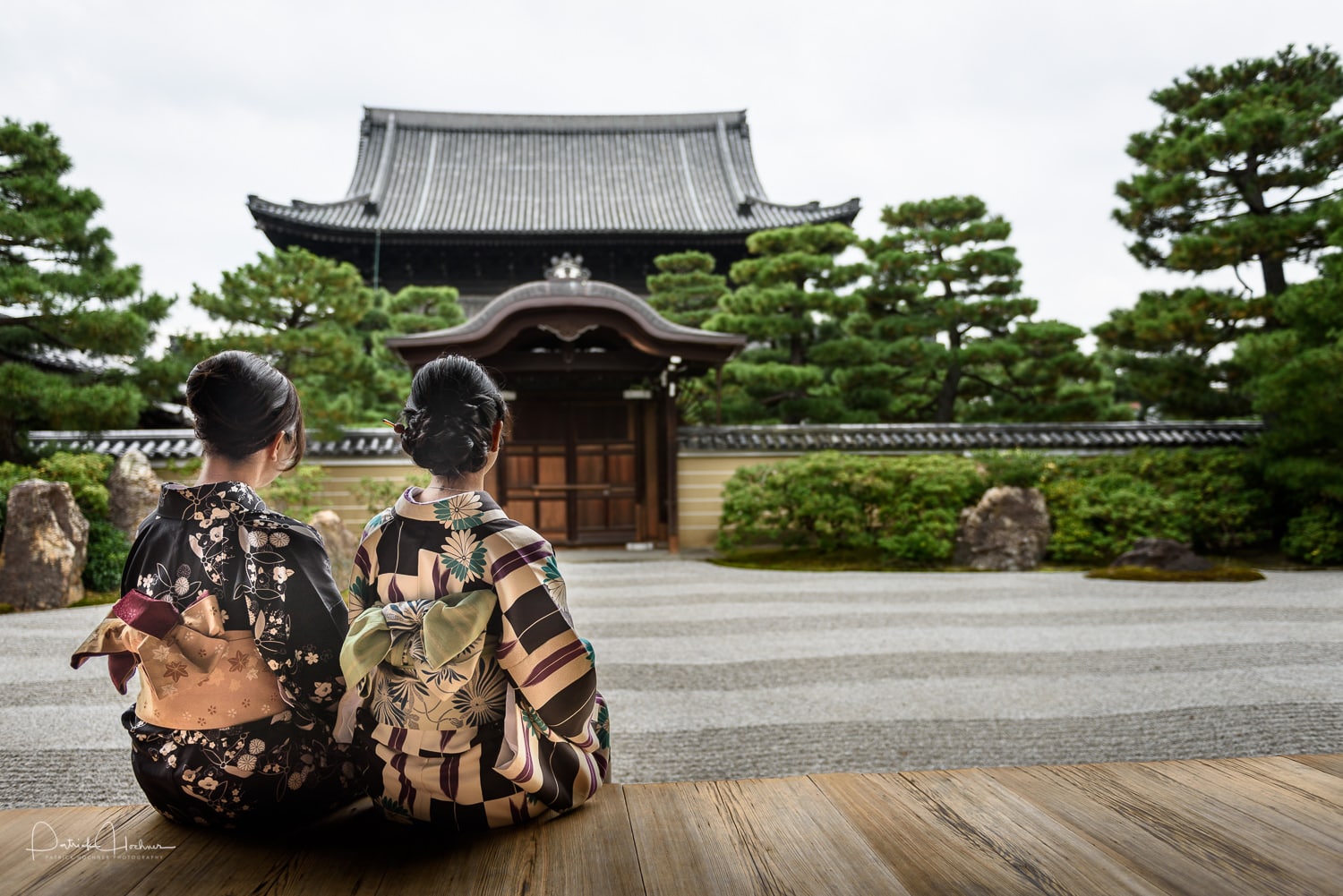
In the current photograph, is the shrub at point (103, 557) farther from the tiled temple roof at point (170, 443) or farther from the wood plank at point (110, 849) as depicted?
the wood plank at point (110, 849)

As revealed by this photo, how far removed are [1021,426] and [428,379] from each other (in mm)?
10951

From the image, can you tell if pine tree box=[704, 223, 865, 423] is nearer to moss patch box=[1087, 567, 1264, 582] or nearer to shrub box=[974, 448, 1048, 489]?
shrub box=[974, 448, 1048, 489]

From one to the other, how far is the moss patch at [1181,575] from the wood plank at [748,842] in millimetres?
6856

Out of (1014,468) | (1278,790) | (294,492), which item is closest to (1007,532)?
(1014,468)

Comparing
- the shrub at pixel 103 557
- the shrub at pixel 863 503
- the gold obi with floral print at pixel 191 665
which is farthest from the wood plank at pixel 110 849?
the shrub at pixel 863 503

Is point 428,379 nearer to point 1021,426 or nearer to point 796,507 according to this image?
point 796,507

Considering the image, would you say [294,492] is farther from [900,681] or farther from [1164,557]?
[1164,557]

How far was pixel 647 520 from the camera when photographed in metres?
11.0

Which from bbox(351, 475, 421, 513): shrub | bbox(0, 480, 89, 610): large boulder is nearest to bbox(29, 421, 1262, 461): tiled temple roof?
bbox(351, 475, 421, 513): shrub

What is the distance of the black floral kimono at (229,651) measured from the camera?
5.93ft

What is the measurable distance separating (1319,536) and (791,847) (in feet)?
30.2

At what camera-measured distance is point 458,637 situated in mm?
1721

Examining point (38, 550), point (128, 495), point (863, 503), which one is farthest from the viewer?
point (863, 503)

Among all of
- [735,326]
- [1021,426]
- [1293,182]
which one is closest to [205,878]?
[735,326]
